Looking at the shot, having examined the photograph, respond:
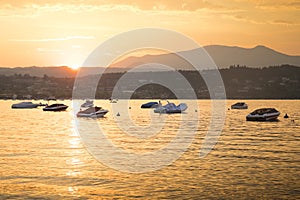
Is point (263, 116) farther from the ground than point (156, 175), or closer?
farther from the ground

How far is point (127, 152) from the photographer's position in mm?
48688

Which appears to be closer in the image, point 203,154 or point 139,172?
point 139,172

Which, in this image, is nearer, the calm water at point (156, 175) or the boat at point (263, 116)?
the calm water at point (156, 175)

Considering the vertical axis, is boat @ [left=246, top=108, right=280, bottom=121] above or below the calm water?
above

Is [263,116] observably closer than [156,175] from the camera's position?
No

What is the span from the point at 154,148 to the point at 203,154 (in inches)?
285

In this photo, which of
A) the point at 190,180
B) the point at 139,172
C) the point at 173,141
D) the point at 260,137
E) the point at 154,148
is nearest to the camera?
the point at 190,180

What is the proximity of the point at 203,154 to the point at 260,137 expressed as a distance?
65.9ft

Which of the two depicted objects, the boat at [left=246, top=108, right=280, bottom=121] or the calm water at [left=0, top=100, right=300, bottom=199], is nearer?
the calm water at [left=0, top=100, right=300, bottom=199]

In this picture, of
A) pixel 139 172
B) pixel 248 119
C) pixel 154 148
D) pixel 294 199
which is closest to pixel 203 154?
pixel 154 148

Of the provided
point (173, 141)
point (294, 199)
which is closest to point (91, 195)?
point (294, 199)

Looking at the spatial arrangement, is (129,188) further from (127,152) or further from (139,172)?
(127,152)

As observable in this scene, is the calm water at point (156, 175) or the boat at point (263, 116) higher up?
the boat at point (263, 116)

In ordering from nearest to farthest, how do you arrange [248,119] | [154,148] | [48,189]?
1. [48,189]
2. [154,148]
3. [248,119]
